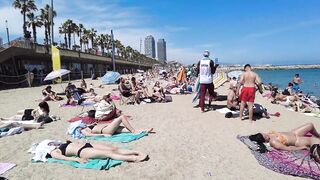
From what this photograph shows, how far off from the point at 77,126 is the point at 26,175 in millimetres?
2771

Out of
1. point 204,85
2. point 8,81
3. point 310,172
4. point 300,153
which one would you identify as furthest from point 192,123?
point 8,81

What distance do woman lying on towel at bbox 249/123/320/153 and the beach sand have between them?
1.28ft

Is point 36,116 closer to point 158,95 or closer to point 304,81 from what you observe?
point 158,95

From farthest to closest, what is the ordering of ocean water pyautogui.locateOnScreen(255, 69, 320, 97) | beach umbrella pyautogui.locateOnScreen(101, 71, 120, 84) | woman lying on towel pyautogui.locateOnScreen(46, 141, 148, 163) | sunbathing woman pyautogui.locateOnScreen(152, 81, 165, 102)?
1. ocean water pyautogui.locateOnScreen(255, 69, 320, 97)
2. beach umbrella pyautogui.locateOnScreen(101, 71, 120, 84)
3. sunbathing woman pyautogui.locateOnScreen(152, 81, 165, 102)
4. woman lying on towel pyautogui.locateOnScreen(46, 141, 148, 163)

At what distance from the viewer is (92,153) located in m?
5.53

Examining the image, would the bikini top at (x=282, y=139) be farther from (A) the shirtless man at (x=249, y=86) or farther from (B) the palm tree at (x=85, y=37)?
(B) the palm tree at (x=85, y=37)

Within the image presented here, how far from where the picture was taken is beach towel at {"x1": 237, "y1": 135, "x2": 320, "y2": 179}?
5.04 m

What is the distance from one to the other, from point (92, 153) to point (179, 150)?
5.62 feet

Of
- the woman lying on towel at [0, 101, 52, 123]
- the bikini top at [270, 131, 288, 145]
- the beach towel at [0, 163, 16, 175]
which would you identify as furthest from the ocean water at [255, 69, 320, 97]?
the beach towel at [0, 163, 16, 175]

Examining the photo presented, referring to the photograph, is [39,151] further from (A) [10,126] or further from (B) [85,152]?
(A) [10,126]

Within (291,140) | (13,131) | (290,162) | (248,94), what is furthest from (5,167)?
(248,94)

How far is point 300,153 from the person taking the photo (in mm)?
5852

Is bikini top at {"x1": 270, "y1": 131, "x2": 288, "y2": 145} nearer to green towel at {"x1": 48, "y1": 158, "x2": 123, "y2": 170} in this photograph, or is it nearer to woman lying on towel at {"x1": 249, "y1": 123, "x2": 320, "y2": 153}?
woman lying on towel at {"x1": 249, "y1": 123, "x2": 320, "y2": 153}

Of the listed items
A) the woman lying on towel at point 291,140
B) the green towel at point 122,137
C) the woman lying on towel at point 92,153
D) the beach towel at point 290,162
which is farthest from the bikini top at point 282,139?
the green towel at point 122,137
